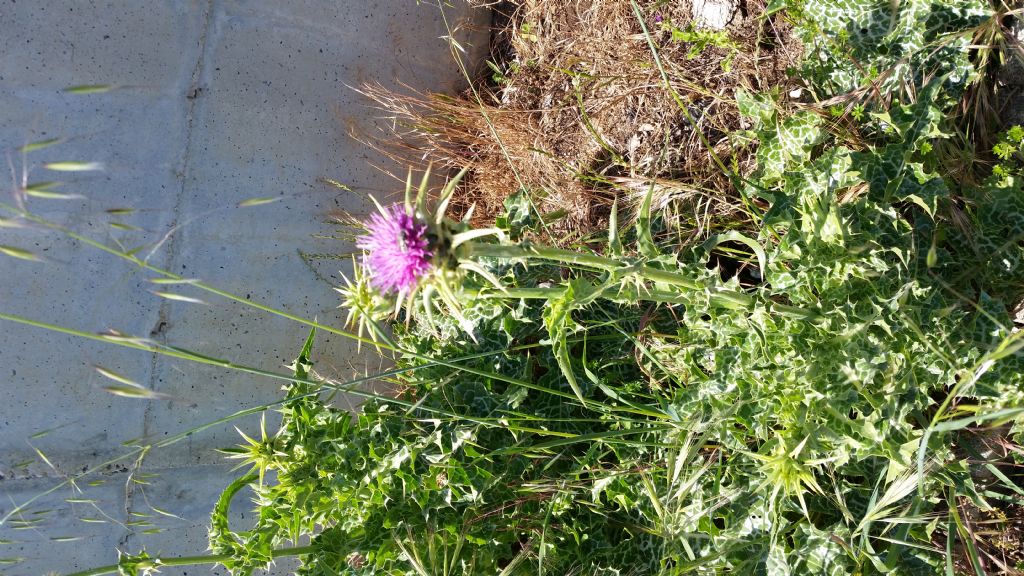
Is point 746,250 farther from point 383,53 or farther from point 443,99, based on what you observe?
point 383,53

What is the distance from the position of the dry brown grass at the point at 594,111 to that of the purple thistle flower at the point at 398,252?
1038 mm

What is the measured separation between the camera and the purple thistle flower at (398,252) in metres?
1.32

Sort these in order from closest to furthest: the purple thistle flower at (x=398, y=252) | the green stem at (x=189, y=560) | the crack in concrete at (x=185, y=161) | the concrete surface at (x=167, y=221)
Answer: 1. the purple thistle flower at (x=398, y=252)
2. the green stem at (x=189, y=560)
3. the concrete surface at (x=167, y=221)
4. the crack in concrete at (x=185, y=161)

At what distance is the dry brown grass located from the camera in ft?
8.41

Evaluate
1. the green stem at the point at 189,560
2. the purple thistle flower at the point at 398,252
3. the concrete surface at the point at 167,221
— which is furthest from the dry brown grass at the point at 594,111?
the green stem at the point at 189,560

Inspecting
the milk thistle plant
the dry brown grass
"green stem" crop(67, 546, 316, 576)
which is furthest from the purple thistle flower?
the dry brown grass

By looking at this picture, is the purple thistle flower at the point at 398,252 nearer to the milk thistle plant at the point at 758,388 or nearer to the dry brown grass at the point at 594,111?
the milk thistle plant at the point at 758,388

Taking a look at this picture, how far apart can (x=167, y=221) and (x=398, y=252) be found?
171 cm

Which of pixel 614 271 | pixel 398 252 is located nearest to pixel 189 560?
pixel 398 252

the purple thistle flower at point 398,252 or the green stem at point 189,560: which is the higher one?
the purple thistle flower at point 398,252

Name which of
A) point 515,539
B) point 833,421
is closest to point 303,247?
point 515,539

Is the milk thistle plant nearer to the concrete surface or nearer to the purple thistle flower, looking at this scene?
the purple thistle flower

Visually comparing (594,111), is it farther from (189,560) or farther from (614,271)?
(189,560)

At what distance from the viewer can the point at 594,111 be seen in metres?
2.99
